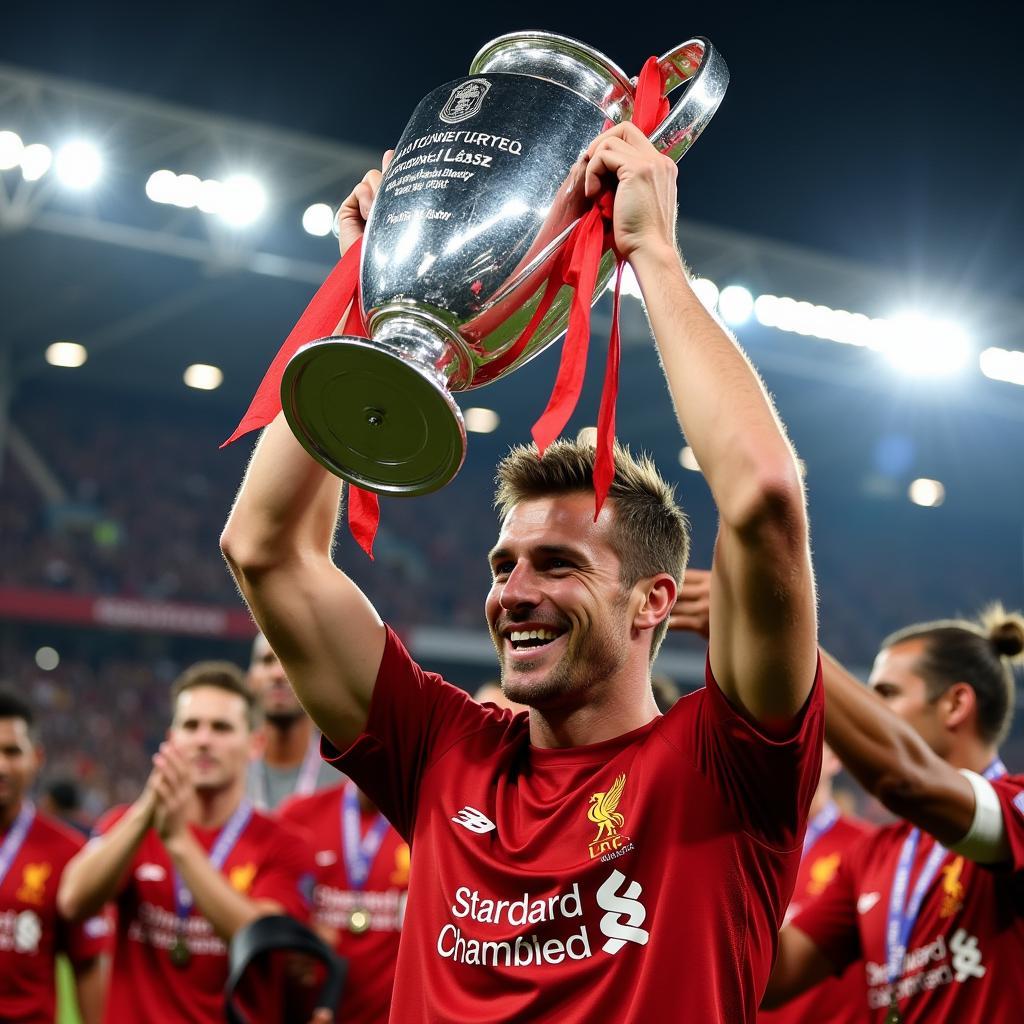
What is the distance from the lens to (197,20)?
922 cm

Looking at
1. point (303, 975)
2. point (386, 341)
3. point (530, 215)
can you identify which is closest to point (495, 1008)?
point (386, 341)

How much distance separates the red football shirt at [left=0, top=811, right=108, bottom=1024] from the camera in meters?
4.34

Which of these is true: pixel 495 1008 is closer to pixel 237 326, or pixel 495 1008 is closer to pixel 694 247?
pixel 694 247

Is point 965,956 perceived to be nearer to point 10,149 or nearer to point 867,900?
point 867,900

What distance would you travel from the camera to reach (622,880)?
1739 mm

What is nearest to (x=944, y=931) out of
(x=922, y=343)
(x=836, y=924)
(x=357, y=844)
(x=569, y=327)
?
(x=836, y=924)

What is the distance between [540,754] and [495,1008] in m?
0.38

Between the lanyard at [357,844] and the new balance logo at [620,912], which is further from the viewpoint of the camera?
the lanyard at [357,844]

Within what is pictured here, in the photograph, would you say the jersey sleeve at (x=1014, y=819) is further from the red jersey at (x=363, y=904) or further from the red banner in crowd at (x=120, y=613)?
the red banner in crowd at (x=120, y=613)

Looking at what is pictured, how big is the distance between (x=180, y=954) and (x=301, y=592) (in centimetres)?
250

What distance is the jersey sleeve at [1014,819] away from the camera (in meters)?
2.74

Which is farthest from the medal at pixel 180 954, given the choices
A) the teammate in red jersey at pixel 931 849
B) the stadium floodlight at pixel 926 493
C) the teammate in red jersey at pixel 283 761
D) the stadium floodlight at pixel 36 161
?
the stadium floodlight at pixel 926 493

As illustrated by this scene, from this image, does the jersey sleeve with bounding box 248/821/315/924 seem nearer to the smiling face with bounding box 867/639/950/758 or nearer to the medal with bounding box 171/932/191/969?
the medal with bounding box 171/932/191/969

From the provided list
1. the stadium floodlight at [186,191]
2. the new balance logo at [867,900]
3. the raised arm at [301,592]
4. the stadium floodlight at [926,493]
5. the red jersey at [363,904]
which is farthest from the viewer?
the stadium floodlight at [926,493]
